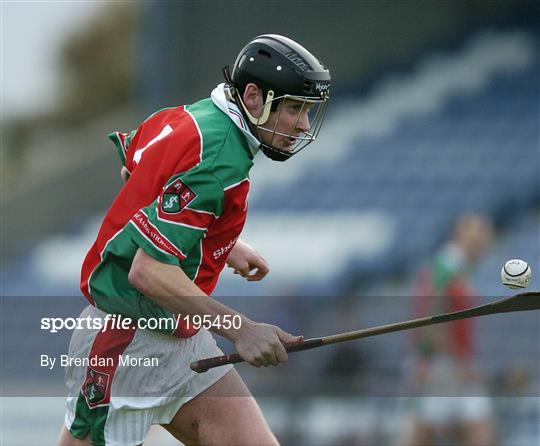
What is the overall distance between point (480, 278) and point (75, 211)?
5768 mm

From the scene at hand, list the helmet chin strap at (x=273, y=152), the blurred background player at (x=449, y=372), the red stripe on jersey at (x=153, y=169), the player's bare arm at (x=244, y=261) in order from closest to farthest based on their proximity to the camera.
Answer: the red stripe on jersey at (x=153, y=169)
the helmet chin strap at (x=273, y=152)
the player's bare arm at (x=244, y=261)
the blurred background player at (x=449, y=372)

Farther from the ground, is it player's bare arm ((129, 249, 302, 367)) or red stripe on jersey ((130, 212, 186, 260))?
red stripe on jersey ((130, 212, 186, 260))

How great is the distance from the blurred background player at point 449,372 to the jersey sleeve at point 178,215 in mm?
3846

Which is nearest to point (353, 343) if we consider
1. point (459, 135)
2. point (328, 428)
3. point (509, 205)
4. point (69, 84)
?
point (328, 428)

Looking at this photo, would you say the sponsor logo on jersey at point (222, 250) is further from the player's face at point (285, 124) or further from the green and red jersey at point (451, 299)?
the green and red jersey at point (451, 299)

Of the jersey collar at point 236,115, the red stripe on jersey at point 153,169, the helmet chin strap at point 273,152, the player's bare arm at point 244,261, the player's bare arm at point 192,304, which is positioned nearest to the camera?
the player's bare arm at point 192,304

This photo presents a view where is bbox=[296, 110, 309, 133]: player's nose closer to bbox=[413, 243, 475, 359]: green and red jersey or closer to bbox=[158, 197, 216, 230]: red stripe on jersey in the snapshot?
bbox=[158, 197, 216, 230]: red stripe on jersey

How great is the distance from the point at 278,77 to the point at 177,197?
58 centimetres

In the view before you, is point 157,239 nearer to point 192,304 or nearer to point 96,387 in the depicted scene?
point 192,304

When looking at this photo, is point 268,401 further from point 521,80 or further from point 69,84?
point 69,84

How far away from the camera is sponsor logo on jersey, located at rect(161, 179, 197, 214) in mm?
3580

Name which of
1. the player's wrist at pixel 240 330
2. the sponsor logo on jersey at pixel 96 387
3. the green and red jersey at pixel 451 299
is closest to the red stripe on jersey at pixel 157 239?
the player's wrist at pixel 240 330

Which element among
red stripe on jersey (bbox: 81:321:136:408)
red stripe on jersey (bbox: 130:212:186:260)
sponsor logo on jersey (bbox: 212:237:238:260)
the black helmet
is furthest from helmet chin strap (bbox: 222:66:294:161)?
red stripe on jersey (bbox: 81:321:136:408)

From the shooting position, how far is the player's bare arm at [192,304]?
355cm
